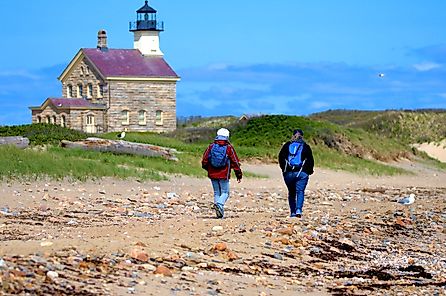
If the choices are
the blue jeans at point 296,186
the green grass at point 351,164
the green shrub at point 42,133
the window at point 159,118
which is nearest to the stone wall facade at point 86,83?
the window at point 159,118

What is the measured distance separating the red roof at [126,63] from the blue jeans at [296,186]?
155 feet

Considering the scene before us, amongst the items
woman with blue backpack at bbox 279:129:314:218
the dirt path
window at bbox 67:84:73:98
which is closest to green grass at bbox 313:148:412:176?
the dirt path

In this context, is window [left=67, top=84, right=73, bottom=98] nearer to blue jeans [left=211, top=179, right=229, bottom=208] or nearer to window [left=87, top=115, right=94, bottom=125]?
window [left=87, top=115, right=94, bottom=125]

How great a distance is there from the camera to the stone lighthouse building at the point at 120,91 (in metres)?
64.9

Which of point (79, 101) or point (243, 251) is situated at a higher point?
point (79, 101)

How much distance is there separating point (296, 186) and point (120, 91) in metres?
48.1

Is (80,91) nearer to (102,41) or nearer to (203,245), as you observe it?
(102,41)

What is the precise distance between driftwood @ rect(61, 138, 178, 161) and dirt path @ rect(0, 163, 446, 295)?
27.7 ft

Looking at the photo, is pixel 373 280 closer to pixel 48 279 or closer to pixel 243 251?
pixel 243 251

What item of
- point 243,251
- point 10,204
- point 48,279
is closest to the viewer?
point 48,279

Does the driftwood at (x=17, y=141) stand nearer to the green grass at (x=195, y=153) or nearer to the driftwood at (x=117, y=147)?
the green grass at (x=195, y=153)

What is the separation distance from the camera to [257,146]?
146 ft

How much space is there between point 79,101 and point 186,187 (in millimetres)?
38461

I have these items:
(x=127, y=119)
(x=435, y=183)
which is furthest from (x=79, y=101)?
(x=435, y=183)
